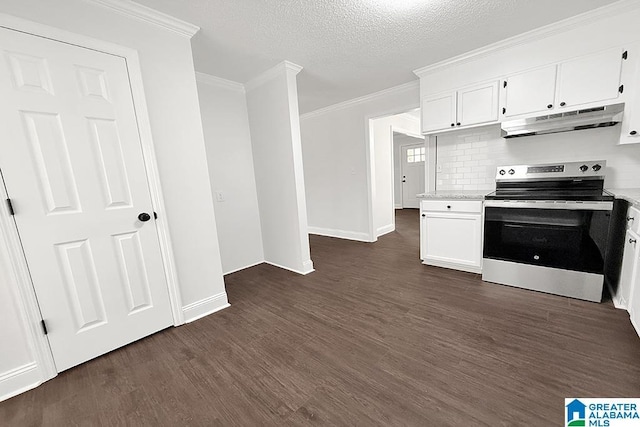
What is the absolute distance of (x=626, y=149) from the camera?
2.38 meters

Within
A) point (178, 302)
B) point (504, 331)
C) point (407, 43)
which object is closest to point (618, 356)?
point (504, 331)

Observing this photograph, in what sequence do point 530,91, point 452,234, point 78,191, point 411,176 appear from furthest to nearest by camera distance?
point 411,176 < point 452,234 < point 530,91 < point 78,191

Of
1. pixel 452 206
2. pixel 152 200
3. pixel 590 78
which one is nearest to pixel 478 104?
pixel 590 78

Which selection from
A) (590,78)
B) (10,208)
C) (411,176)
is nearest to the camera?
(10,208)

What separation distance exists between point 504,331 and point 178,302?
2608 mm

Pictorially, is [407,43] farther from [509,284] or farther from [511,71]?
[509,284]

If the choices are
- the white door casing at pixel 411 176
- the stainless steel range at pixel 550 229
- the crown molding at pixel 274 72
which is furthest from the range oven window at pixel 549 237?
the white door casing at pixel 411 176

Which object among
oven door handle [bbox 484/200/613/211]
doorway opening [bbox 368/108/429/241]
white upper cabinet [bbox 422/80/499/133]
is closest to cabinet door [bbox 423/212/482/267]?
oven door handle [bbox 484/200/613/211]

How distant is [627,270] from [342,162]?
3.65 metres

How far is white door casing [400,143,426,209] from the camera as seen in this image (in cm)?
786

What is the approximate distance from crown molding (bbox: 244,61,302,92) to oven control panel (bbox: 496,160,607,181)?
8.34ft

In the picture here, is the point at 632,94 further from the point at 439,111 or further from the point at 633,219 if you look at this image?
the point at 439,111

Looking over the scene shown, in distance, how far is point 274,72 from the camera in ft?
9.65

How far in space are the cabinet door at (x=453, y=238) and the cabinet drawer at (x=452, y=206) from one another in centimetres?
6
